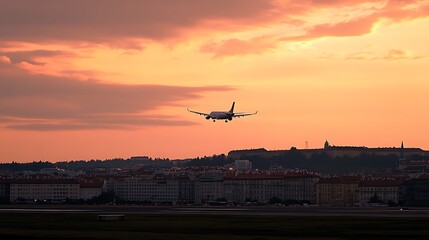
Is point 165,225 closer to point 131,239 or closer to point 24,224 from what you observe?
point 24,224

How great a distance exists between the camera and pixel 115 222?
120 meters

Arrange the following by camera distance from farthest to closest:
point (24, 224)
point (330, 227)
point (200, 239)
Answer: point (24, 224) → point (330, 227) → point (200, 239)

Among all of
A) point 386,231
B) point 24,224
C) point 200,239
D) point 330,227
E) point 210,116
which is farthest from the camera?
point 210,116

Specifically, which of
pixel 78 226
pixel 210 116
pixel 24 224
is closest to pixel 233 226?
pixel 78 226

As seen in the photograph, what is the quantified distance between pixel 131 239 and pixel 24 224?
98.4ft

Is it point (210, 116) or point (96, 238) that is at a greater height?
point (210, 116)

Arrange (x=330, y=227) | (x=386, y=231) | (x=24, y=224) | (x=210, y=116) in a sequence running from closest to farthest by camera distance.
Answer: (x=386, y=231)
(x=330, y=227)
(x=24, y=224)
(x=210, y=116)

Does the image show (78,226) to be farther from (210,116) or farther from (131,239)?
(210,116)

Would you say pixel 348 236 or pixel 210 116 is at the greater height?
pixel 210 116

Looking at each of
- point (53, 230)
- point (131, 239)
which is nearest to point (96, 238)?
point (131, 239)

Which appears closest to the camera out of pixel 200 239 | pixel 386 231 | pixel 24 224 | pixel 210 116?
pixel 200 239

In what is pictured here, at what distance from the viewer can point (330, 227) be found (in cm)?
10731

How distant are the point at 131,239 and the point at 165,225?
23.4 meters

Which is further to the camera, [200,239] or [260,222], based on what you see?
[260,222]
